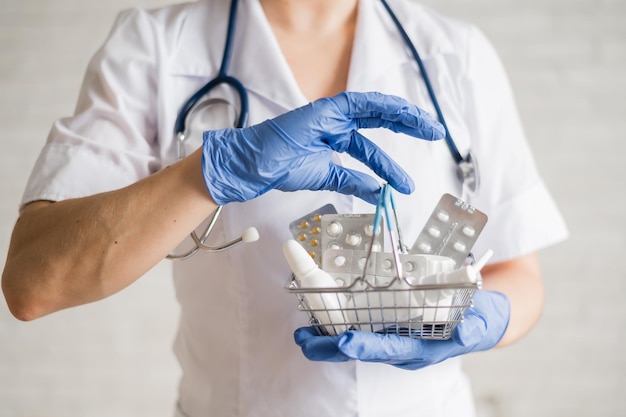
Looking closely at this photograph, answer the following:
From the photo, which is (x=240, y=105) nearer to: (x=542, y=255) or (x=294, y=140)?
(x=294, y=140)

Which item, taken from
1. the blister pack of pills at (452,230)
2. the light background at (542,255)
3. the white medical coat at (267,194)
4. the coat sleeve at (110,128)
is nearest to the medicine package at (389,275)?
the blister pack of pills at (452,230)

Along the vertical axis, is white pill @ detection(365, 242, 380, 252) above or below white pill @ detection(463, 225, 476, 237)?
below

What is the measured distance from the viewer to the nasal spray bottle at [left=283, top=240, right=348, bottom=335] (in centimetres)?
73

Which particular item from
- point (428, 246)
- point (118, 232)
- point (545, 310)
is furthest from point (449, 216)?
point (545, 310)

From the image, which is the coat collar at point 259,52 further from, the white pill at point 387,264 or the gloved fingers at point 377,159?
the white pill at point 387,264

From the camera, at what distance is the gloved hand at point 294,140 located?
77cm

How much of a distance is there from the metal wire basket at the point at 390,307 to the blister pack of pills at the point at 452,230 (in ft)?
0.25

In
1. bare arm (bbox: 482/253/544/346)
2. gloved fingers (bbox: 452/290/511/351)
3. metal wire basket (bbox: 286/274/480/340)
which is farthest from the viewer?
bare arm (bbox: 482/253/544/346)

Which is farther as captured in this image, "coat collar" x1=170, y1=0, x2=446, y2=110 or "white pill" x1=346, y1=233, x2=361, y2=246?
"coat collar" x1=170, y1=0, x2=446, y2=110

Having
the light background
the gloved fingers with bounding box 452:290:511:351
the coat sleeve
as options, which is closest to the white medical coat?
the coat sleeve

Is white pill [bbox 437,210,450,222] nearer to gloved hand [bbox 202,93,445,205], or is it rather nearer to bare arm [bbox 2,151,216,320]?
gloved hand [bbox 202,93,445,205]

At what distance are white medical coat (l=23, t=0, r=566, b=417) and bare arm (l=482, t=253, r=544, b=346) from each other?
129 mm

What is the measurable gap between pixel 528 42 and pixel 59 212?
50.8 inches

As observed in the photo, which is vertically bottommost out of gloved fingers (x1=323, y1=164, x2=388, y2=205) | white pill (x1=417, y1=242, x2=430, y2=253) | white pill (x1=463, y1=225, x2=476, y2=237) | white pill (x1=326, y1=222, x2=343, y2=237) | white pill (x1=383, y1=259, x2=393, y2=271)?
white pill (x1=383, y1=259, x2=393, y2=271)
